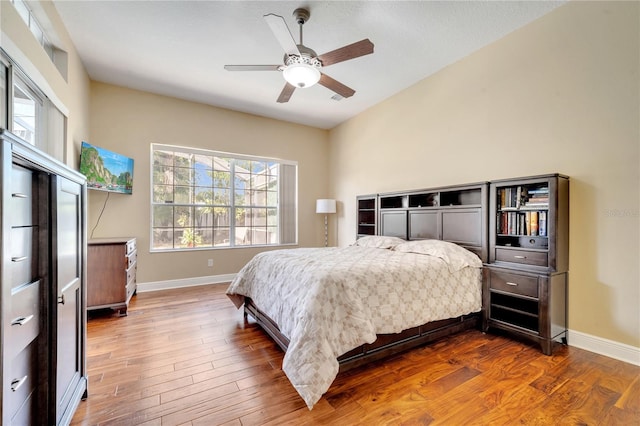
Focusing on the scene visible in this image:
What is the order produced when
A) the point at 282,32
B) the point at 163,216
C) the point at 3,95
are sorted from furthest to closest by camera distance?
the point at 163,216 → the point at 282,32 → the point at 3,95

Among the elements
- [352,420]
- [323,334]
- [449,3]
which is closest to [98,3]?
[449,3]

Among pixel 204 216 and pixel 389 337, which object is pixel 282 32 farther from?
→ pixel 204 216

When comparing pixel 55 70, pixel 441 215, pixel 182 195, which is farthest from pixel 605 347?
pixel 55 70

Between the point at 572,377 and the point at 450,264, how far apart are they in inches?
43.8

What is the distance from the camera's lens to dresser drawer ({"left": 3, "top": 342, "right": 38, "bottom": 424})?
3.19ft

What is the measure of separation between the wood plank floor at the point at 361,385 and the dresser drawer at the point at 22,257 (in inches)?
39.4

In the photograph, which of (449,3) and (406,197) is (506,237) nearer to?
(406,197)

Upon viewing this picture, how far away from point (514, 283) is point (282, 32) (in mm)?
2990

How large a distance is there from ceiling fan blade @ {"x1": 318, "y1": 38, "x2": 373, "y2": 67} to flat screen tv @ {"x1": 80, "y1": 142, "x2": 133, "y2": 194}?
3.11m

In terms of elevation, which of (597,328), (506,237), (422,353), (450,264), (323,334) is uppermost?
(506,237)

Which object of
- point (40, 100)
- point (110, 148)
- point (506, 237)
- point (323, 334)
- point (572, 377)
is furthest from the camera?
point (110, 148)

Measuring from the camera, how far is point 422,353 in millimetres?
2324

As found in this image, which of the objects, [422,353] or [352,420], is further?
[422,353]

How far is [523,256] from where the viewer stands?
8.44 ft
